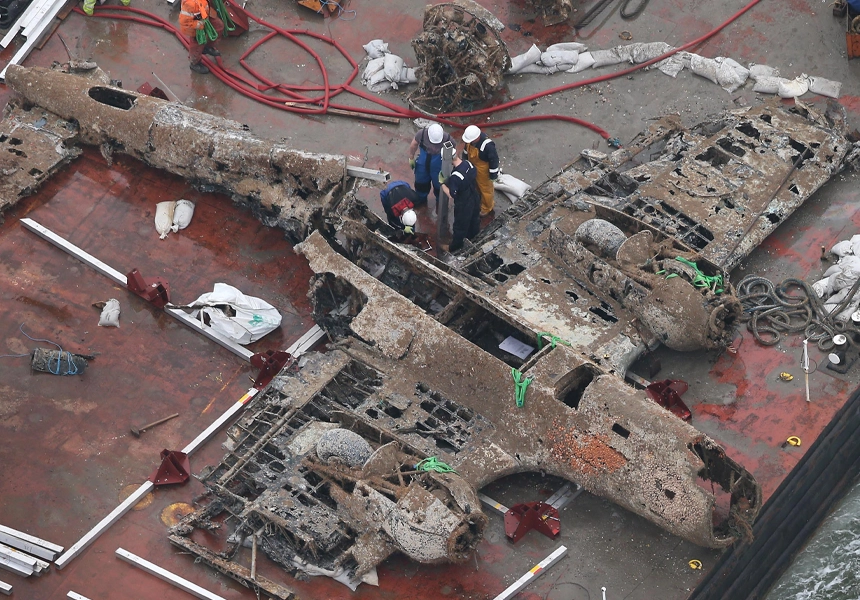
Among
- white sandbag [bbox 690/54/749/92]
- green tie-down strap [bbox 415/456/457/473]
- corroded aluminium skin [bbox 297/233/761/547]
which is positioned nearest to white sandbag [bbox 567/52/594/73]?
white sandbag [bbox 690/54/749/92]

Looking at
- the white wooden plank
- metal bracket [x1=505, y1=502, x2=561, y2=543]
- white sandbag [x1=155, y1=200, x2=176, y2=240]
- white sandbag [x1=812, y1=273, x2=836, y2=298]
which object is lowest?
the white wooden plank

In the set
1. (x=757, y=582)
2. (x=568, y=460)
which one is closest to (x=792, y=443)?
(x=757, y=582)

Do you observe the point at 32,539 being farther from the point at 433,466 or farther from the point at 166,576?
the point at 433,466

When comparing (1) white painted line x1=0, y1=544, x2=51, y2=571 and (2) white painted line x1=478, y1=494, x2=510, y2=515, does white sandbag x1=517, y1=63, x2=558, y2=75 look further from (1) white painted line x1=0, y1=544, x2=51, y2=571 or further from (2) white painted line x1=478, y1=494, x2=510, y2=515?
(1) white painted line x1=0, y1=544, x2=51, y2=571

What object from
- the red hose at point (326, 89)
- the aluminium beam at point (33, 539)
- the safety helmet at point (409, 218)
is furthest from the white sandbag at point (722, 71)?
the aluminium beam at point (33, 539)

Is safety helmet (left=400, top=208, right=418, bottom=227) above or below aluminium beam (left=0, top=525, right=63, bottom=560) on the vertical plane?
above

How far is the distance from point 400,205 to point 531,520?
17.6 ft

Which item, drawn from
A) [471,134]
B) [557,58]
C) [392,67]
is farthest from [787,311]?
[392,67]

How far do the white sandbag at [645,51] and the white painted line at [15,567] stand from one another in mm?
12826

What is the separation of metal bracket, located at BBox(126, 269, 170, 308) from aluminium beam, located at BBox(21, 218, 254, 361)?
158 mm

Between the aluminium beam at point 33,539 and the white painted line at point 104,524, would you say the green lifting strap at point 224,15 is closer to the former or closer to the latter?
the white painted line at point 104,524

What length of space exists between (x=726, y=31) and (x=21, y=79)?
39.4 feet

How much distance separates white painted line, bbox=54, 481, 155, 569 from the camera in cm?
1538

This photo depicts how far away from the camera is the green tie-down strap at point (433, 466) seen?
1472 cm
